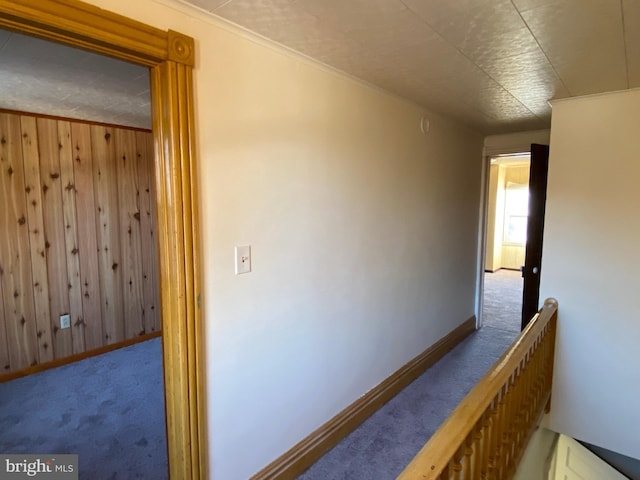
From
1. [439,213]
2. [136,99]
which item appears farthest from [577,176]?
[136,99]

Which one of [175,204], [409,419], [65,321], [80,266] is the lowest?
[409,419]

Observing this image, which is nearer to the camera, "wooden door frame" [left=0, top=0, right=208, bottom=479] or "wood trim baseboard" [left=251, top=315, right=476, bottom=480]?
"wooden door frame" [left=0, top=0, right=208, bottom=479]

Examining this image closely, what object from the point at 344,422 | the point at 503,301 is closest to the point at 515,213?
the point at 503,301

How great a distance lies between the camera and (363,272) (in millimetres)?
2396

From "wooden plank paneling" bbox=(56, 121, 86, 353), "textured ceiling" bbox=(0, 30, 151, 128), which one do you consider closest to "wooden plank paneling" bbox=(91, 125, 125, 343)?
"wooden plank paneling" bbox=(56, 121, 86, 353)

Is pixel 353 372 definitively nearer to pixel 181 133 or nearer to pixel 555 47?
pixel 181 133

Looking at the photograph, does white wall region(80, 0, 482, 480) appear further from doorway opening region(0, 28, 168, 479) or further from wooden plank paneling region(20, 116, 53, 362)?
wooden plank paneling region(20, 116, 53, 362)

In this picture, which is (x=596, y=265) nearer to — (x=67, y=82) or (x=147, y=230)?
(x=67, y=82)

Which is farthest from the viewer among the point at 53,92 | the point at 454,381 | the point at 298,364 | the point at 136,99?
Answer: the point at 454,381

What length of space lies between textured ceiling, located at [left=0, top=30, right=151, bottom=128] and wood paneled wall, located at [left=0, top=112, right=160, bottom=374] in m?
0.33

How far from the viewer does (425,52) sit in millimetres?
1735

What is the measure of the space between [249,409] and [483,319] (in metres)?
3.79

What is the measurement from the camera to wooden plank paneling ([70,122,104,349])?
127 inches

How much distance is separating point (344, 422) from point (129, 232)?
272 centimetres
